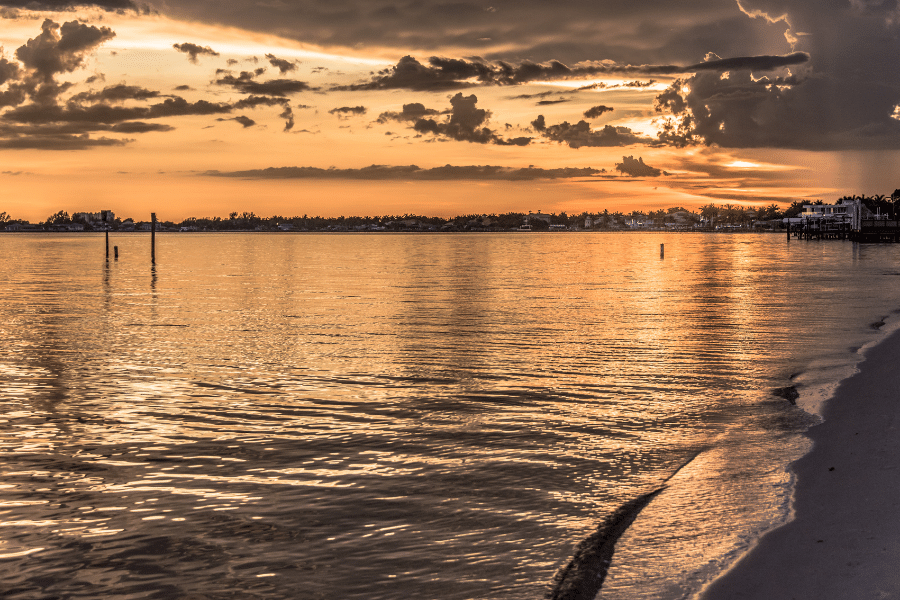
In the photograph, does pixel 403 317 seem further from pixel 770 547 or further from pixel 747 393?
pixel 770 547

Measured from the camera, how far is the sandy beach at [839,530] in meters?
6.50

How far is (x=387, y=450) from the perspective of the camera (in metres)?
11.7

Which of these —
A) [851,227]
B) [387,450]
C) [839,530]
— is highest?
[851,227]

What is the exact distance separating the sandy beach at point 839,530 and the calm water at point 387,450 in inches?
14.0

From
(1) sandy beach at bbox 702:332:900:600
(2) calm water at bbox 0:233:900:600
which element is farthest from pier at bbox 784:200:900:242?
(1) sandy beach at bbox 702:332:900:600

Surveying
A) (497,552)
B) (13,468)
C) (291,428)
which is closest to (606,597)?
(497,552)

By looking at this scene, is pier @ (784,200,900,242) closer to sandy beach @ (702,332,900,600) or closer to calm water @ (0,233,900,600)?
calm water @ (0,233,900,600)

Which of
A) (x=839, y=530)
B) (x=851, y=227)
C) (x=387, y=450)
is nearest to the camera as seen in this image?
(x=839, y=530)

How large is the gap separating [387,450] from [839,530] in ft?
21.3

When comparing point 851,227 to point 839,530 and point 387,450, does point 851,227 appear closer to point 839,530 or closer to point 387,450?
point 387,450

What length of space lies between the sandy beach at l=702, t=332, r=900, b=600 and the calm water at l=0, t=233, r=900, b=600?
36 cm

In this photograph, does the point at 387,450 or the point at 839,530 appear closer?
the point at 839,530

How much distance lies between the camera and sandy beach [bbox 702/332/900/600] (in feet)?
21.3

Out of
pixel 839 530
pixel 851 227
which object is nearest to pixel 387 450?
pixel 839 530
